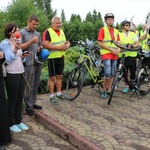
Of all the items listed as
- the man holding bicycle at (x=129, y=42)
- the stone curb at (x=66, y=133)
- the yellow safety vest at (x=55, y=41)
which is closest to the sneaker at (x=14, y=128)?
the stone curb at (x=66, y=133)

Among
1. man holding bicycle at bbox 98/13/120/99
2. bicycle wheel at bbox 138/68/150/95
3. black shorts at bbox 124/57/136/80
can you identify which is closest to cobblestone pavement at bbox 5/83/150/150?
bicycle wheel at bbox 138/68/150/95

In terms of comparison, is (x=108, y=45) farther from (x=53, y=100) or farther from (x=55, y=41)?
(x=53, y=100)

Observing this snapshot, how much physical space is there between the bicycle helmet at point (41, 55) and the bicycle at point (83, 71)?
130 cm

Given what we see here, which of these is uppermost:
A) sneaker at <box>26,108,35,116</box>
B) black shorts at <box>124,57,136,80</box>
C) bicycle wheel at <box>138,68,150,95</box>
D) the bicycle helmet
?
the bicycle helmet

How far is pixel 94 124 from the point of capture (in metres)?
4.35

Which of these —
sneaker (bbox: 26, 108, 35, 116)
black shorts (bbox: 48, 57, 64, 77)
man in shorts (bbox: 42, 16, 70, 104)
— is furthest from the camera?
black shorts (bbox: 48, 57, 64, 77)

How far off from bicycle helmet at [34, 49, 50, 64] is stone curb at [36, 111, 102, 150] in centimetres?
112

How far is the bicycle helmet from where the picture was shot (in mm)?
4410

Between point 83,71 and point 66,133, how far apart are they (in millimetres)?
1903

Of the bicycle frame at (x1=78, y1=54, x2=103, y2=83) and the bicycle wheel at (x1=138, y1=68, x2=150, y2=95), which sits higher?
the bicycle frame at (x1=78, y1=54, x2=103, y2=83)

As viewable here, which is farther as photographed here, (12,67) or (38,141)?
(38,141)

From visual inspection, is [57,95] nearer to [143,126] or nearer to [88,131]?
[88,131]

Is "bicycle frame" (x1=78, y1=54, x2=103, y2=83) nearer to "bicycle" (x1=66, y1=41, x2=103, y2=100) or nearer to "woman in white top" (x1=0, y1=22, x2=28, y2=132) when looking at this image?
"bicycle" (x1=66, y1=41, x2=103, y2=100)

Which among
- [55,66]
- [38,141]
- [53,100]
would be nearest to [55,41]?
[55,66]
